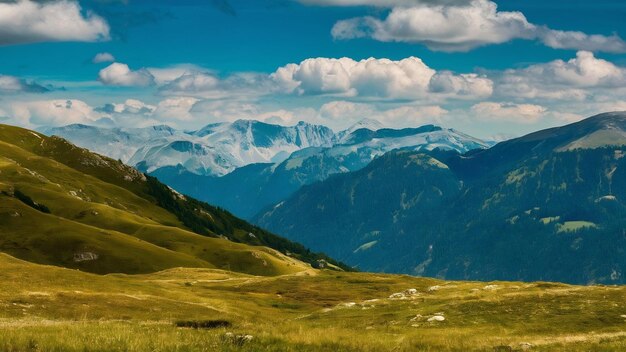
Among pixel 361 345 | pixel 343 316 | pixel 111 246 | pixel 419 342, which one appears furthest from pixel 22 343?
pixel 111 246

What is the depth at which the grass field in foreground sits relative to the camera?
28344 millimetres

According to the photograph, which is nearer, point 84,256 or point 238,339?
point 238,339

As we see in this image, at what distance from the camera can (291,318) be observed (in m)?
76.0

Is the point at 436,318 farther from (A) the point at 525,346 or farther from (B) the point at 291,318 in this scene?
(B) the point at 291,318

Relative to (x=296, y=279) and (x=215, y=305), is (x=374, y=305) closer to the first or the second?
(x=215, y=305)

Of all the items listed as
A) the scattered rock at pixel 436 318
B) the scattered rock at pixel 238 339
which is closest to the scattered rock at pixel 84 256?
the scattered rock at pixel 436 318

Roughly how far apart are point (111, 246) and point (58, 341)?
588 ft

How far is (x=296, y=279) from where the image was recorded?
14275cm

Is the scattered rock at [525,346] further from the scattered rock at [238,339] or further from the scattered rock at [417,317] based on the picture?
the scattered rock at [417,317]

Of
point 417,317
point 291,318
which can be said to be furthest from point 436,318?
point 291,318

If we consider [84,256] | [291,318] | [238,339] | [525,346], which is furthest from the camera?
[84,256]

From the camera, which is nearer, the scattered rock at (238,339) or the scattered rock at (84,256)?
the scattered rock at (238,339)

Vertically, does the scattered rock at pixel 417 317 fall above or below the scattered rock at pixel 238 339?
below

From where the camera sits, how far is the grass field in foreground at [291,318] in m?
28.3
